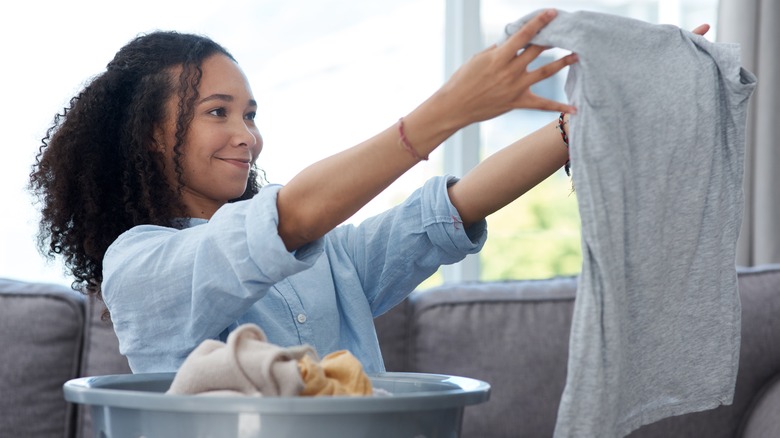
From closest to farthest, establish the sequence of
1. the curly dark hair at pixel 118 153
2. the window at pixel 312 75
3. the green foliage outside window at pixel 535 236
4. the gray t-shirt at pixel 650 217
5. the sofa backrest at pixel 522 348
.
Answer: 1. the gray t-shirt at pixel 650 217
2. the curly dark hair at pixel 118 153
3. the sofa backrest at pixel 522 348
4. the window at pixel 312 75
5. the green foliage outside window at pixel 535 236

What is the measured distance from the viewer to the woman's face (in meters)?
1.43

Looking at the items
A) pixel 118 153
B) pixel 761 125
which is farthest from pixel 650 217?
pixel 761 125

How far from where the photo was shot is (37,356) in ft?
6.79

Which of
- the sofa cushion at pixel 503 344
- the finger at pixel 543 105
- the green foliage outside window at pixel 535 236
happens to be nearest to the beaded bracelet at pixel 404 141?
the finger at pixel 543 105

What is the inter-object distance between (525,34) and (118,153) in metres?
0.81

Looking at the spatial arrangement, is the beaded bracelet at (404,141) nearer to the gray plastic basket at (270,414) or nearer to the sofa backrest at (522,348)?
the gray plastic basket at (270,414)

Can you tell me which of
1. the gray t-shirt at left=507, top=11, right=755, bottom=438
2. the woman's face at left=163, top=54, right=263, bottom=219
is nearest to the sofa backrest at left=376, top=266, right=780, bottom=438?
the woman's face at left=163, top=54, right=263, bottom=219

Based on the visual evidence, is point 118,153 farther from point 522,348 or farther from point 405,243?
point 522,348

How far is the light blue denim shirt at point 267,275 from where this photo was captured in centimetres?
104

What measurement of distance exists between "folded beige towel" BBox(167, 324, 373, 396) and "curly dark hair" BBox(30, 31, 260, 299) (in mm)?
625

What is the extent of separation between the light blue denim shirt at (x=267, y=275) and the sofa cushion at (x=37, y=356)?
832 mm

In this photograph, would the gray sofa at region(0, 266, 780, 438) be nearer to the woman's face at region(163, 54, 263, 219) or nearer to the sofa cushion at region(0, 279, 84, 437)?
the sofa cushion at region(0, 279, 84, 437)

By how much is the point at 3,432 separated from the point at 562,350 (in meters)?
1.22

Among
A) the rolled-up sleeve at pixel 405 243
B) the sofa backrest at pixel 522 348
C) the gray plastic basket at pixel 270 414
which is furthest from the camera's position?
the sofa backrest at pixel 522 348
